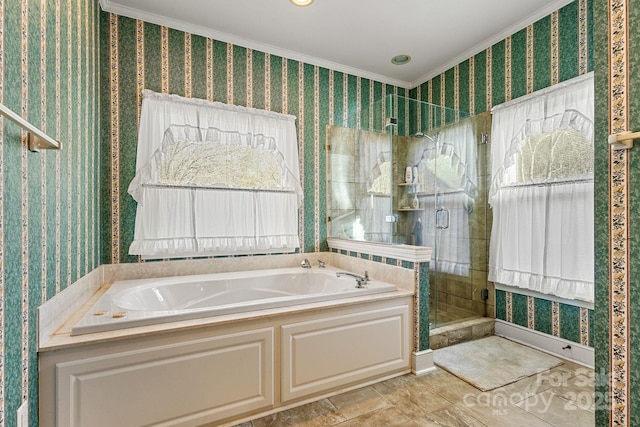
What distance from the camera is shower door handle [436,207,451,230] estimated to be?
3.09m

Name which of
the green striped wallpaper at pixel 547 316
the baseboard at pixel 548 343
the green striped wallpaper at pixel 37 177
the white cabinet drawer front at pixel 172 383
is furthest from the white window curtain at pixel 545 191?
the green striped wallpaper at pixel 37 177

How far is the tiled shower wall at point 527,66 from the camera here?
2.35 m

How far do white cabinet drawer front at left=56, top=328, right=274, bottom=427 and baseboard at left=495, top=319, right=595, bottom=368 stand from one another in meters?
2.26

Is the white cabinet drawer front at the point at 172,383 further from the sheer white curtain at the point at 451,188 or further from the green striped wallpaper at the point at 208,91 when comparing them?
the sheer white curtain at the point at 451,188

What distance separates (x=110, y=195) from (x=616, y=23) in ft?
10.0

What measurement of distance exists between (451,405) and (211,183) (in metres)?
2.46

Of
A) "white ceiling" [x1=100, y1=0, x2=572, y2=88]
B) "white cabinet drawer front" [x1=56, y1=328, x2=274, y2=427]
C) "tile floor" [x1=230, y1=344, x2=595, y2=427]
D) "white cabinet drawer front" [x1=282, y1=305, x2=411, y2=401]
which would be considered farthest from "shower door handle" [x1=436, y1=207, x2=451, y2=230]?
"white cabinet drawer front" [x1=56, y1=328, x2=274, y2=427]

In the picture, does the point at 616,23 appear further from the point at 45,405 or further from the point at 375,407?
the point at 45,405

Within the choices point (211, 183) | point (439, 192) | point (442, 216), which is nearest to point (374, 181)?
point (439, 192)

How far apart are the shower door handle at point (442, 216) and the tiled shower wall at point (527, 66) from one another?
0.72 m

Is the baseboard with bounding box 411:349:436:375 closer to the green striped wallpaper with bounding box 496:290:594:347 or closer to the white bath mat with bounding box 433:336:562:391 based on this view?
the white bath mat with bounding box 433:336:562:391

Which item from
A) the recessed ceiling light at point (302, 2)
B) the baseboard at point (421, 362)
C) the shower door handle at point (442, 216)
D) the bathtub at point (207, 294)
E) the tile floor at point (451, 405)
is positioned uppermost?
the recessed ceiling light at point (302, 2)

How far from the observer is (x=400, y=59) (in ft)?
10.9

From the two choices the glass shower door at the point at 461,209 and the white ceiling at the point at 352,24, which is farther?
the glass shower door at the point at 461,209
